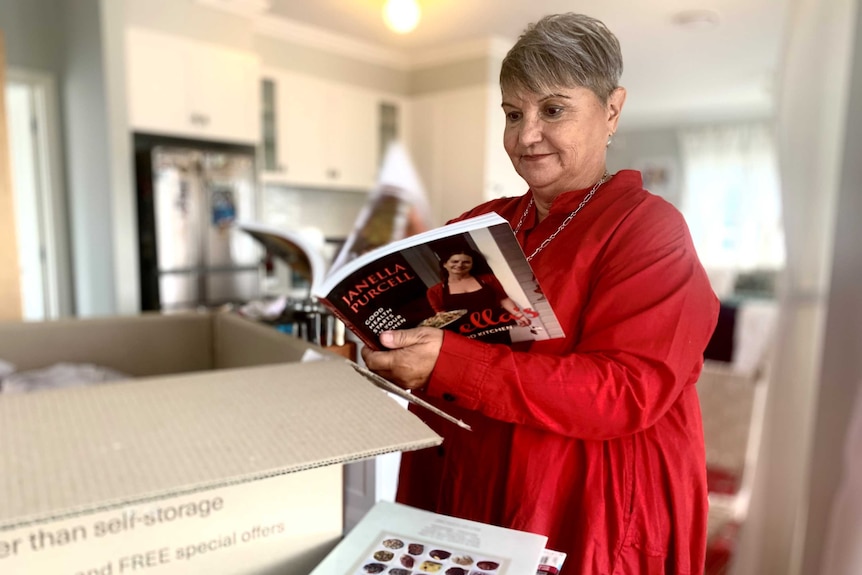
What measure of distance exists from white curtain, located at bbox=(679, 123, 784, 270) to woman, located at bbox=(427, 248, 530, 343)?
17.4 feet

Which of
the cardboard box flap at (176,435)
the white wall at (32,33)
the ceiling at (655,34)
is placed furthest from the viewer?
the white wall at (32,33)

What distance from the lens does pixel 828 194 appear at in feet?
4.39

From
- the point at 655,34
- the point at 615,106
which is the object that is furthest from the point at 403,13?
the point at 615,106

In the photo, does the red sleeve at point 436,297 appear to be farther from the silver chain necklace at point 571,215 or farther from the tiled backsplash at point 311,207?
the tiled backsplash at point 311,207

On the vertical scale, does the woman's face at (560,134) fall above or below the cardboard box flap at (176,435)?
above

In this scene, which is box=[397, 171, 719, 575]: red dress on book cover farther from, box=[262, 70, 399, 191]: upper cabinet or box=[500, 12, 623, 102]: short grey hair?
box=[262, 70, 399, 191]: upper cabinet

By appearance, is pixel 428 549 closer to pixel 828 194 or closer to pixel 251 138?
pixel 828 194

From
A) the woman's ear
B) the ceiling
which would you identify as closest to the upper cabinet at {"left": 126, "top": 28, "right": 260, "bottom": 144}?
the ceiling

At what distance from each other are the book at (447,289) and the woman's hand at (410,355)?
0.02m

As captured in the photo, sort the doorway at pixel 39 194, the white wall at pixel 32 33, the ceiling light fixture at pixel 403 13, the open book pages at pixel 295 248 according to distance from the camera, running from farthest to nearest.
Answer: the doorway at pixel 39 194
the white wall at pixel 32 33
the ceiling light fixture at pixel 403 13
the open book pages at pixel 295 248

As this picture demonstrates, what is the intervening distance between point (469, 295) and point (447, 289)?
0.8 inches

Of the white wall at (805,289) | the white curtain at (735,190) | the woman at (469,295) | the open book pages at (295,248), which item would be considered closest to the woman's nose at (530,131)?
the woman at (469,295)

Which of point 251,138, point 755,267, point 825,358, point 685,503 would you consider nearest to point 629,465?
point 685,503

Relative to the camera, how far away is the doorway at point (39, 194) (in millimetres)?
3072
